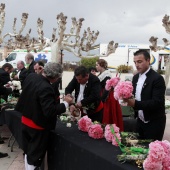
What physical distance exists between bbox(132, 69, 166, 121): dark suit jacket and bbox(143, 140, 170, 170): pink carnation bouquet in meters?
0.67

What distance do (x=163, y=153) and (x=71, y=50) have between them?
45.4 feet

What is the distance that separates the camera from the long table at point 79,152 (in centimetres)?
219

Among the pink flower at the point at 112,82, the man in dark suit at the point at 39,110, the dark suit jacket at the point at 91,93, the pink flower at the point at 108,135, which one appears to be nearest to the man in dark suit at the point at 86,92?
the dark suit jacket at the point at 91,93

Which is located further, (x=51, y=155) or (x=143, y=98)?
(x=51, y=155)

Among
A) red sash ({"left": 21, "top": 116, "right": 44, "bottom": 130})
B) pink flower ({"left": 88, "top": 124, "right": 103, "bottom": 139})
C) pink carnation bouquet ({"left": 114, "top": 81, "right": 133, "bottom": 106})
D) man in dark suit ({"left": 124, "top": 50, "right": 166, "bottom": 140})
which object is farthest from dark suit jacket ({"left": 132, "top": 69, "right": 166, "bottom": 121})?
red sash ({"left": 21, "top": 116, "right": 44, "bottom": 130})

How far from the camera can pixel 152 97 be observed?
2617mm

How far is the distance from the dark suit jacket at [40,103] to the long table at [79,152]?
9.9 inches

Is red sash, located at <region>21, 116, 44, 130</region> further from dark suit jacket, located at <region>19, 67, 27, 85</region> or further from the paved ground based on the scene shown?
dark suit jacket, located at <region>19, 67, 27, 85</region>

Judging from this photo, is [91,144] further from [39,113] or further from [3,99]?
[3,99]

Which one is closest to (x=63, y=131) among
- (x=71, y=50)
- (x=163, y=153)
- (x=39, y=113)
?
(x=39, y=113)

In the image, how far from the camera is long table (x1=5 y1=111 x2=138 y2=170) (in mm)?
2193

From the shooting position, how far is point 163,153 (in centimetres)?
184

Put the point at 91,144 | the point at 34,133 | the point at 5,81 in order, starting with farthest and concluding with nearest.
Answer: the point at 5,81 < the point at 34,133 < the point at 91,144

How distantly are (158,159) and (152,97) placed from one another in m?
0.90
